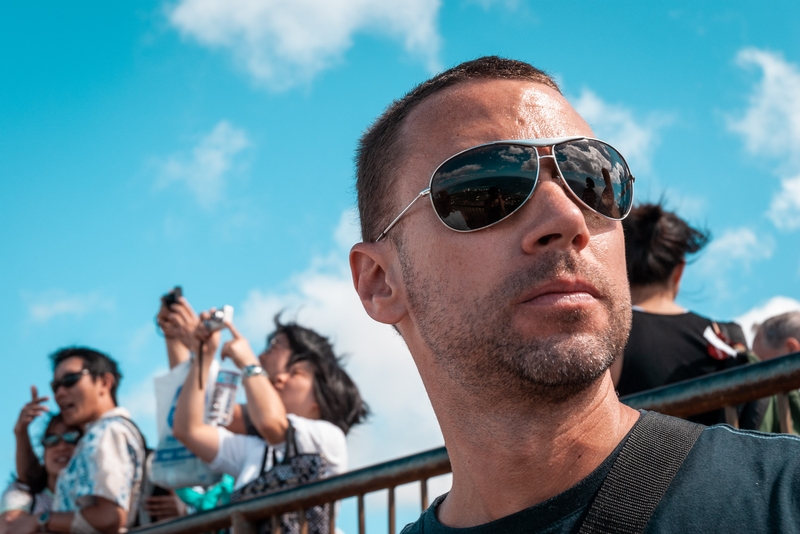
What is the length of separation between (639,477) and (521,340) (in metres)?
0.36

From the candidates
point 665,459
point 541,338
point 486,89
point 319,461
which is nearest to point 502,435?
point 541,338

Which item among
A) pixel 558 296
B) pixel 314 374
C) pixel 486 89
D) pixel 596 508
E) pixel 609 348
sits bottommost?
pixel 596 508

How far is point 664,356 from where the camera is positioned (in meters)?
3.58

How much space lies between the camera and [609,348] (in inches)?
66.8

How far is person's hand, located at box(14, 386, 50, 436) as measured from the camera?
20.4 ft

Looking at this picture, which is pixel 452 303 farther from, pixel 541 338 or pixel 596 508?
pixel 596 508

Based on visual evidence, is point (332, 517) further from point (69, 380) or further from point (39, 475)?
point (39, 475)

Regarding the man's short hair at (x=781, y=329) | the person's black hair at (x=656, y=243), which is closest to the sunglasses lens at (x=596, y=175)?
the person's black hair at (x=656, y=243)

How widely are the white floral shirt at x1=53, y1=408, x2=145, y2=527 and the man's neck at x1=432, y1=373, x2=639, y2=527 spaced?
3.69 m

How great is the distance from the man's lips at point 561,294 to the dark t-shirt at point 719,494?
1.03 feet

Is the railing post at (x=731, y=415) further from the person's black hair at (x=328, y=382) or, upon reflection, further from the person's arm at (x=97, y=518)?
the person's arm at (x=97, y=518)

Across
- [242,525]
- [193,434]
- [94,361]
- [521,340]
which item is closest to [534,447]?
[521,340]

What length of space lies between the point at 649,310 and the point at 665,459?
2.45 metres

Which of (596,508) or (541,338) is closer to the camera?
(596,508)
